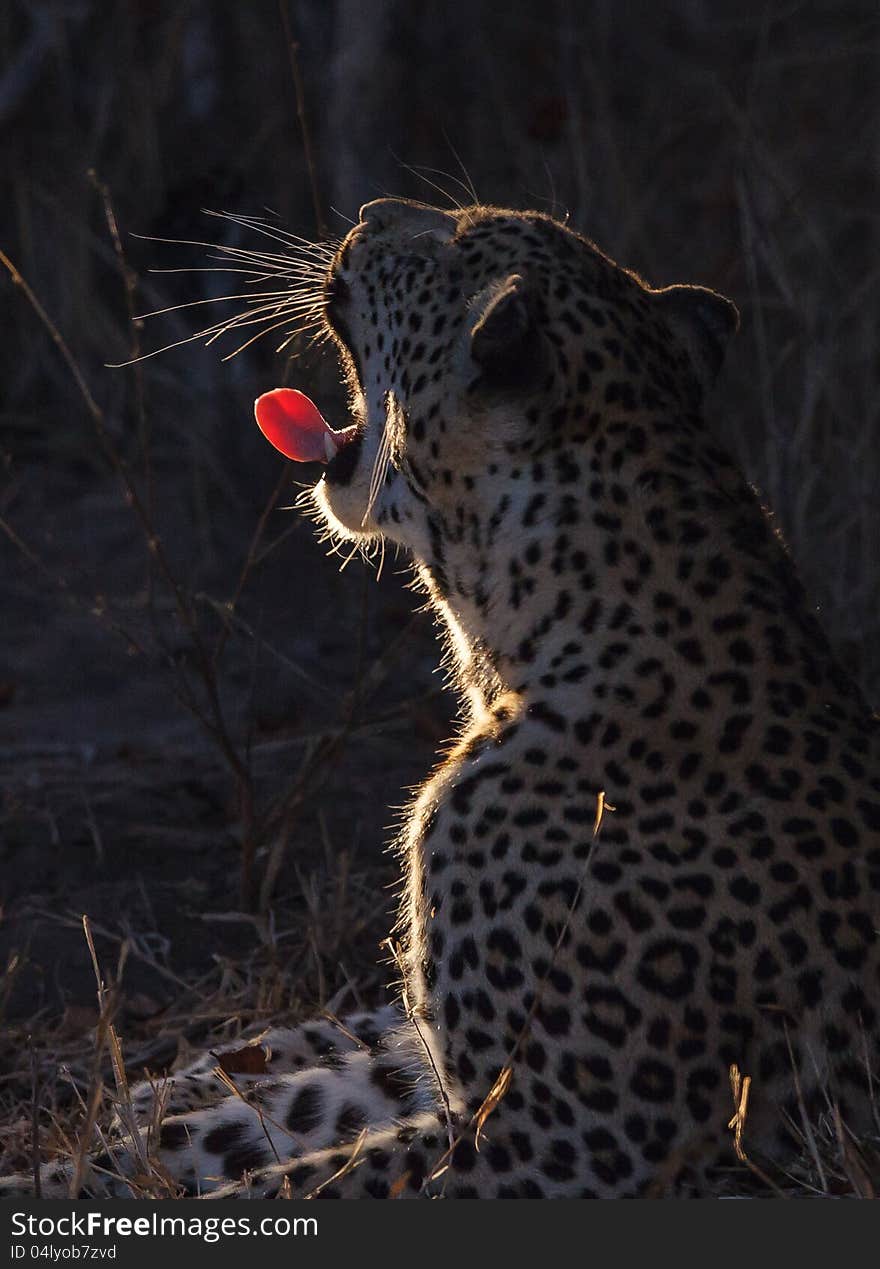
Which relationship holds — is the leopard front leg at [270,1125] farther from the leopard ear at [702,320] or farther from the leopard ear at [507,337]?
the leopard ear at [702,320]

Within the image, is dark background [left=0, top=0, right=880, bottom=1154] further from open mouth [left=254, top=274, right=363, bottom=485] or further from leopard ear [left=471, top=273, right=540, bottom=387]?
leopard ear [left=471, top=273, right=540, bottom=387]

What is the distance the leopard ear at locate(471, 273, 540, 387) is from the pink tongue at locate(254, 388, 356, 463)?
58 cm

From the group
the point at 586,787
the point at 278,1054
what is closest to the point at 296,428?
the point at 586,787

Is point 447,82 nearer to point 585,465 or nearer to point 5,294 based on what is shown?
point 5,294

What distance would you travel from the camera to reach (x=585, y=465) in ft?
11.2

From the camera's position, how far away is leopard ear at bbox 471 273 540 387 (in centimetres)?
328

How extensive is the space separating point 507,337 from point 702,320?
2.30 ft

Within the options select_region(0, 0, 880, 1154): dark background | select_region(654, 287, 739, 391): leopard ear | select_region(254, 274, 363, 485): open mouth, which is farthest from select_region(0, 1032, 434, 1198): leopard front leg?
select_region(654, 287, 739, 391): leopard ear

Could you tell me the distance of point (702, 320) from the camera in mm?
3826

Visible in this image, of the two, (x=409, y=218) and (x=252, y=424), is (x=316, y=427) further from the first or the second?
(x=252, y=424)

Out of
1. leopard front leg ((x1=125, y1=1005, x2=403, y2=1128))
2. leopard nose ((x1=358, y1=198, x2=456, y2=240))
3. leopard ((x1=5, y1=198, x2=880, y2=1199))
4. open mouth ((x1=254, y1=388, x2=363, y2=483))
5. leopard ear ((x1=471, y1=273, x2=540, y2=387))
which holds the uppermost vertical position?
leopard nose ((x1=358, y1=198, x2=456, y2=240))

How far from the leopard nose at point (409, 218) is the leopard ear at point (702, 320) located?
1.51 ft

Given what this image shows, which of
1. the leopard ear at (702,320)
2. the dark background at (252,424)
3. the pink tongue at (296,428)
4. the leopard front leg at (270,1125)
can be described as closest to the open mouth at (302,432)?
the pink tongue at (296,428)

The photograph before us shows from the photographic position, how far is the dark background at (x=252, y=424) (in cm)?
500
